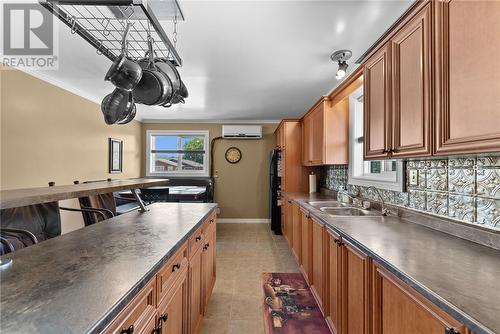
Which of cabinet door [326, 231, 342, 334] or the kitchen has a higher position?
the kitchen

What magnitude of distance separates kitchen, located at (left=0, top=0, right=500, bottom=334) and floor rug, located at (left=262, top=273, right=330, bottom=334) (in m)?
0.02

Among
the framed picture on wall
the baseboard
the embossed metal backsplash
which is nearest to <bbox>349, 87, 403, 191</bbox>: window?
the embossed metal backsplash

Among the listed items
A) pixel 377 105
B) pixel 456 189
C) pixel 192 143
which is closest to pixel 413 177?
pixel 456 189

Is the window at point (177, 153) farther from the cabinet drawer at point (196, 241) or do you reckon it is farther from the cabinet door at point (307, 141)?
the cabinet drawer at point (196, 241)

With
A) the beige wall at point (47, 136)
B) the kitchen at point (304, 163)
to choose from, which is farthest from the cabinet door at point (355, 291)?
the beige wall at point (47, 136)

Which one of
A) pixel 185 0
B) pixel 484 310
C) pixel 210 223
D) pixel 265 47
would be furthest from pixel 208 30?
pixel 484 310

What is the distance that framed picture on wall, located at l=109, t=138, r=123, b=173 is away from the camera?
4.19 meters

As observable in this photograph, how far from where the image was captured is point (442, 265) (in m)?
0.93

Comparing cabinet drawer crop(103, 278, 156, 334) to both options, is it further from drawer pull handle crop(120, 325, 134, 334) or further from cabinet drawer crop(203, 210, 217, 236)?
cabinet drawer crop(203, 210, 217, 236)

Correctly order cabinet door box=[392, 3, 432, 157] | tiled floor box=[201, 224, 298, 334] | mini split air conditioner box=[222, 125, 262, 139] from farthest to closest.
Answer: mini split air conditioner box=[222, 125, 262, 139], tiled floor box=[201, 224, 298, 334], cabinet door box=[392, 3, 432, 157]

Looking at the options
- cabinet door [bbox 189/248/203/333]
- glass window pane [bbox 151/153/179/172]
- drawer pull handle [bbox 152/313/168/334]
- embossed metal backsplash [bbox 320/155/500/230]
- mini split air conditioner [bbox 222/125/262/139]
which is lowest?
cabinet door [bbox 189/248/203/333]

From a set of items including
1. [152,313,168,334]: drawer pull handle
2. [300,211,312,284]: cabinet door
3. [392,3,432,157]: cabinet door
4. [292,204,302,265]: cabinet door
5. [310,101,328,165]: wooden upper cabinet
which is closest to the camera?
[152,313,168,334]: drawer pull handle

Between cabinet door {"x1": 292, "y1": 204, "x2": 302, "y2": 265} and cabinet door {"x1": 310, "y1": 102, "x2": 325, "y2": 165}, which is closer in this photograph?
cabinet door {"x1": 292, "y1": 204, "x2": 302, "y2": 265}

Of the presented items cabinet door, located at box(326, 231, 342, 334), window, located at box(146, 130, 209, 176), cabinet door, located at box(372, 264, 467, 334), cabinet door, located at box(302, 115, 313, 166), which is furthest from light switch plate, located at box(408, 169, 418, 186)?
window, located at box(146, 130, 209, 176)
